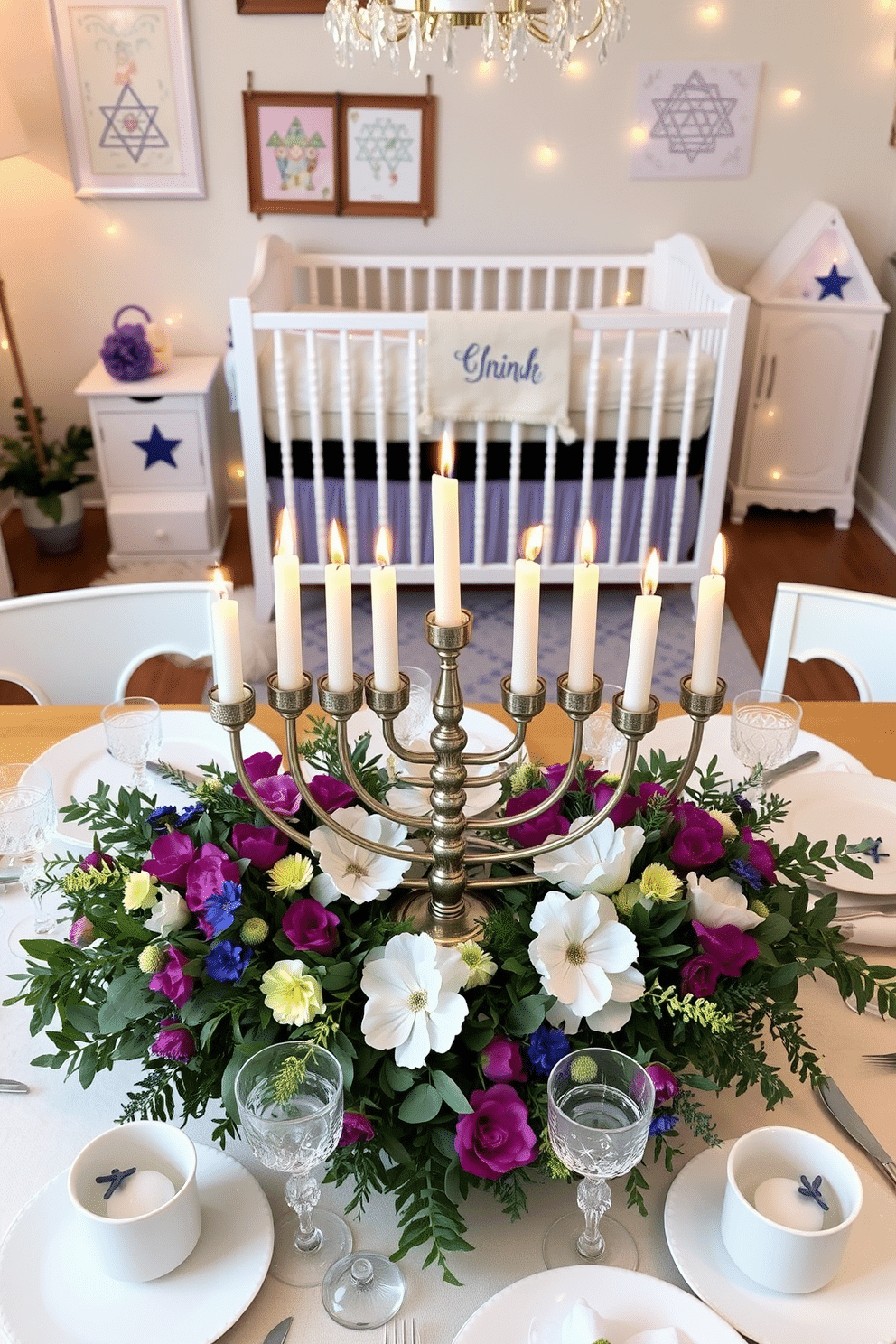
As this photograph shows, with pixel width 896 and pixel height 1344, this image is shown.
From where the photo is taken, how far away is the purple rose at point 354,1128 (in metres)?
0.78

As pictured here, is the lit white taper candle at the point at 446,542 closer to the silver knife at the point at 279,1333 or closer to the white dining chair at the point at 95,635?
the silver knife at the point at 279,1333

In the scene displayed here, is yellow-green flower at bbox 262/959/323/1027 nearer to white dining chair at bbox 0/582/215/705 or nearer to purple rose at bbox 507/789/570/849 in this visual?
purple rose at bbox 507/789/570/849

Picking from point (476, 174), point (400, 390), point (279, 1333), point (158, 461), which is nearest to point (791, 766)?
point (279, 1333)

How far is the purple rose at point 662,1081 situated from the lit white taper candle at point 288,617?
37 centimetres

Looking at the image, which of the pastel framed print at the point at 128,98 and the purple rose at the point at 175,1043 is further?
the pastel framed print at the point at 128,98

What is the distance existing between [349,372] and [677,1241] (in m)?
2.49

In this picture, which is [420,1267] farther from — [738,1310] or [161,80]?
[161,80]

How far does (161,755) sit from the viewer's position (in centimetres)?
137

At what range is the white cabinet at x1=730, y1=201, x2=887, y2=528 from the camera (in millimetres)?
3510

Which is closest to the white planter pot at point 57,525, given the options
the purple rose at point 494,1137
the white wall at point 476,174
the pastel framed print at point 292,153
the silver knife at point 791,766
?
the white wall at point 476,174

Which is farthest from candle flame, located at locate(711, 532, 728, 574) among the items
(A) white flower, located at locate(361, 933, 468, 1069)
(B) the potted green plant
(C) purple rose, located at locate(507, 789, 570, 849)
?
(B) the potted green plant

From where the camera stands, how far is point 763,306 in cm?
355

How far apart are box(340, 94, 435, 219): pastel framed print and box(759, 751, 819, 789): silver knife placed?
2768 mm

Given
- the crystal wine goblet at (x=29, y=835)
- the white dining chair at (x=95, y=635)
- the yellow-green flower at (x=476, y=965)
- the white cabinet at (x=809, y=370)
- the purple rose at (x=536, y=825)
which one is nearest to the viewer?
the yellow-green flower at (x=476, y=965)
